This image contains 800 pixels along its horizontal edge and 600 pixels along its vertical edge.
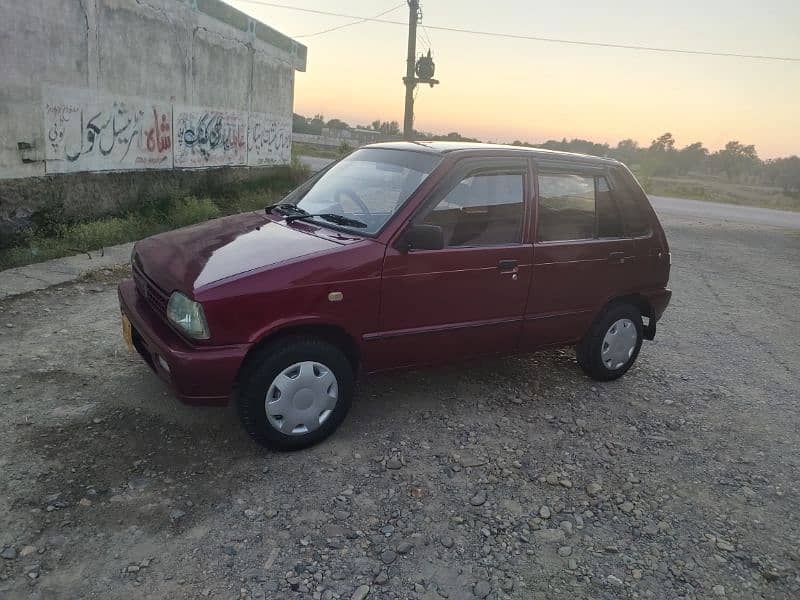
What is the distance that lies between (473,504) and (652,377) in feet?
8.59

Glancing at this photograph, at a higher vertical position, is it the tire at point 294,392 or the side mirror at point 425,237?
the side mirror at point 425,237

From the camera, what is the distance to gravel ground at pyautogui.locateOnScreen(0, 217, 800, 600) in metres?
2.55

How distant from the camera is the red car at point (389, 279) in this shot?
3078 mm

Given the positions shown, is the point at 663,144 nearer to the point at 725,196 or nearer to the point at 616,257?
the point at 725,196

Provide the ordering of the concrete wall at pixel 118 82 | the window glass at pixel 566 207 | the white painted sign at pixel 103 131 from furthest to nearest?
the white painted sign at pixel 103 131
the concrete wall at pixel 118 82
the window glass at pixel 566 207

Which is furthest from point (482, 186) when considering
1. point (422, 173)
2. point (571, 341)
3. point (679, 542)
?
point (679, 542)

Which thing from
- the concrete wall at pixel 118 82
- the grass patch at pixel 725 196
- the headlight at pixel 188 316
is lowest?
the headlight at pixel 188 316

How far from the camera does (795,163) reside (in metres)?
64.7

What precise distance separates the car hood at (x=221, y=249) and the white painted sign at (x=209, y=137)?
7342 mm

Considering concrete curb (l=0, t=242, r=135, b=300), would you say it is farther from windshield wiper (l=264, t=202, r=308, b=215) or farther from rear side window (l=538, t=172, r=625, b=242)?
rear side window (l=538, t=172, r=625, b=242)

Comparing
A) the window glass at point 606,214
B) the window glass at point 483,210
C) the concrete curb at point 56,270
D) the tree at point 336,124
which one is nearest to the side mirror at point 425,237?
the window glass at point 483,210

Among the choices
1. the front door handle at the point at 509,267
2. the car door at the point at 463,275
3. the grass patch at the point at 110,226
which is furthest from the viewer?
the grass patch at the point at 110,226

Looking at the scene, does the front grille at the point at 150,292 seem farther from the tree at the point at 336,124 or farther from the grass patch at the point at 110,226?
the tree at the point at 336,124

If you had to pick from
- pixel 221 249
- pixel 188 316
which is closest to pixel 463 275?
pixel 221 249
